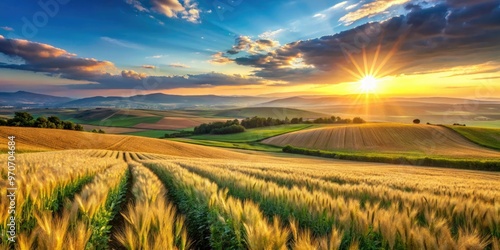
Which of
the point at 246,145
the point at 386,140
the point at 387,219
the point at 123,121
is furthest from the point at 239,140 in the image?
the point at 387,219

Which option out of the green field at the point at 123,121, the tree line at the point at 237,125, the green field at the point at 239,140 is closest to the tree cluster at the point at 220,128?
the tree line at the point at 237,125

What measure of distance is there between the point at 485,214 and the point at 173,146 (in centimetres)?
5645

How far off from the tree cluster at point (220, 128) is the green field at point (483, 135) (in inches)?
2638

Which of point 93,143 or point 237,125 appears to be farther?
point 237,125

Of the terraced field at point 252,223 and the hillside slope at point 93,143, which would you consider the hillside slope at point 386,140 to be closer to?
the hillside slope at point 93,143

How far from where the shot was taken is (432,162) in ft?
151

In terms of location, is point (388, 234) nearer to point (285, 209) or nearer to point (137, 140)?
point (285, 209)

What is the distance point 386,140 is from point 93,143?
6730cm

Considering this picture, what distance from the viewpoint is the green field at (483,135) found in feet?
214

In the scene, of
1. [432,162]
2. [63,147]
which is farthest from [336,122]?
[63,147]

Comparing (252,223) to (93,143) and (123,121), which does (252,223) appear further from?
(123,121)

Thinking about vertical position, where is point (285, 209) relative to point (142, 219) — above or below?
below

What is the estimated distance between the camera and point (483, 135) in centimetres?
7125

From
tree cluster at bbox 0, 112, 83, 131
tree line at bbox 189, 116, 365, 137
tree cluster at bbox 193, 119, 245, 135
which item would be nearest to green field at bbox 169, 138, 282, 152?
tree cluster at bbox 193, 119, 245, 135
